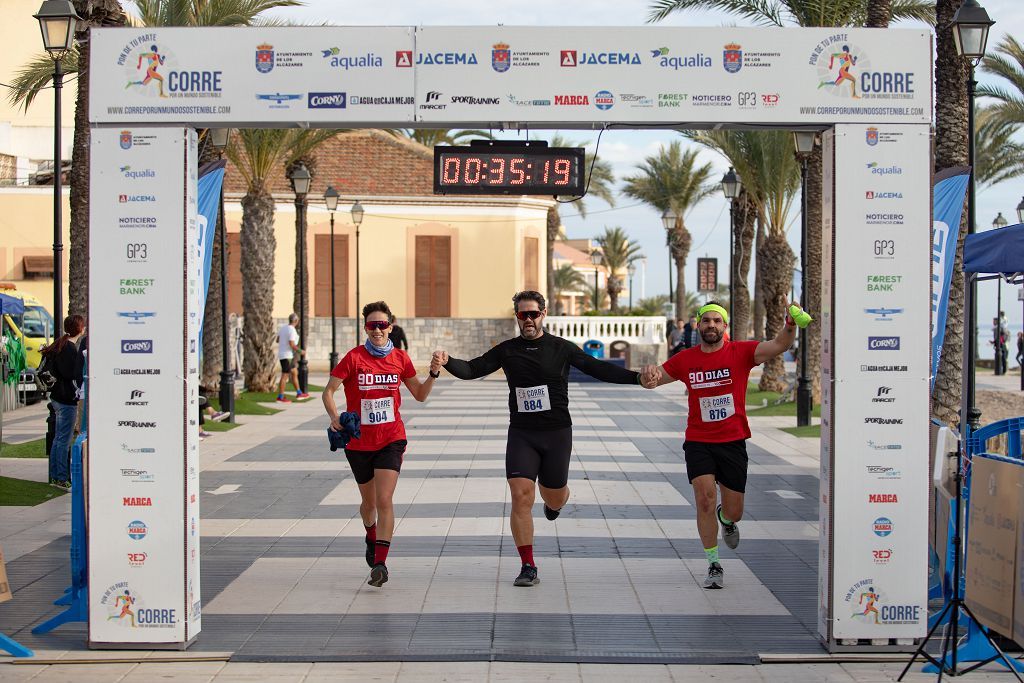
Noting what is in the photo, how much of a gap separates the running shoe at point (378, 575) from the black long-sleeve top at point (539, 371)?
133 cm

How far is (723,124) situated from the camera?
6.69 meters

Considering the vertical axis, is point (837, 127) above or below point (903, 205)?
above

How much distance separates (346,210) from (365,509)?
3265 centimetres

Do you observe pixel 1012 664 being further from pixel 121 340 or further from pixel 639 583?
pixel 121 340

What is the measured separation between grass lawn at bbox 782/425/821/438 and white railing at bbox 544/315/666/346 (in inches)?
791

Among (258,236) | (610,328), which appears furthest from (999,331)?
(258,236)

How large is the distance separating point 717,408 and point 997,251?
12.2 feet

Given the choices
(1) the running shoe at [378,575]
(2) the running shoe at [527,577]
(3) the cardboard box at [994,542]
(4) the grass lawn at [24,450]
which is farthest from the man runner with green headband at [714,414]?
(4) the grass lawn at [24,450]

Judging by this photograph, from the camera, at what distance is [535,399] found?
7969mm

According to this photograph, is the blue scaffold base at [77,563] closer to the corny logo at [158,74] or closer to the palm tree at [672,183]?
the corny logo at [158,74]

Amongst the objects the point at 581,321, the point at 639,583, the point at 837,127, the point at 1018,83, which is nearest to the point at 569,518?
the point at 639,583

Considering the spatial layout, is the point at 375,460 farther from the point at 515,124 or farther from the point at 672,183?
the point at 672,183

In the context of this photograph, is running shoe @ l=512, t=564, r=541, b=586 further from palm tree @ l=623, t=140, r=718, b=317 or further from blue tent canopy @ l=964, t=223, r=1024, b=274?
palm tree @ l=623, t=140, r=718, b=317

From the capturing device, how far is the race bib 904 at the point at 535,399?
796 centimetres
